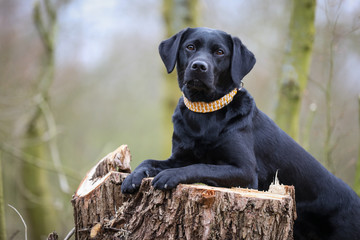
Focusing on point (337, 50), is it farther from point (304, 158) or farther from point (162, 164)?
point (162, 164)

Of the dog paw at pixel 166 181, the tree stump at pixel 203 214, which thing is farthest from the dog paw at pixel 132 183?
the dog paw at pixel 166 181

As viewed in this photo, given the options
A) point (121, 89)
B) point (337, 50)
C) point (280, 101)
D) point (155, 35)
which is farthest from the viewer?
point (121, 89)

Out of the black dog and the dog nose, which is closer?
the dog nose

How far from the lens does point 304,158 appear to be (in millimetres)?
3332

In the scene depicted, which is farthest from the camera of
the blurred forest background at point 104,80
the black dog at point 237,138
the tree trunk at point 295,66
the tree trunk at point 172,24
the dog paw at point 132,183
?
the tree trunk at point 172,24

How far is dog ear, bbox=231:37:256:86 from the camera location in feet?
10.5

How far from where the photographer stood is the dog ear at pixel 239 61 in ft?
10.5

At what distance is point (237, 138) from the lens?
3055mm

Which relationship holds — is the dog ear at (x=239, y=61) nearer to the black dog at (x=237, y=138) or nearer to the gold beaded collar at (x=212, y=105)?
the black dog at (x=237, y=138)

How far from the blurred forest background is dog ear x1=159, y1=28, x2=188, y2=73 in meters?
2.53

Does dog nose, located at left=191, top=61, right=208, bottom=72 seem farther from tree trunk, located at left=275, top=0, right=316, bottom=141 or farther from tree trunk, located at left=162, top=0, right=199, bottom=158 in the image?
tree trunk, located at left=162, top=0, right=199, bottom=158

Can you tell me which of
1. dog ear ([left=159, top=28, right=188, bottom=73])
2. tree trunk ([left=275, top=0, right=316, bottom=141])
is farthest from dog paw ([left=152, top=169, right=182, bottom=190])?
tree trunk ([left=275, top=0, right=316, bottom=141])

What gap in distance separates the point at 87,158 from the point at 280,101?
7925 mm

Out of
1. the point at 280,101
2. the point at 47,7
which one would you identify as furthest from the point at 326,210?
the point at 47,7
